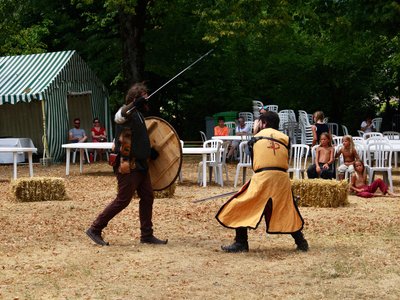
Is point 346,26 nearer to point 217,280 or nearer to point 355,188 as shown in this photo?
point 355,188

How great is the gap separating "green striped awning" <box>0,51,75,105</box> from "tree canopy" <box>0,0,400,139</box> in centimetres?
188

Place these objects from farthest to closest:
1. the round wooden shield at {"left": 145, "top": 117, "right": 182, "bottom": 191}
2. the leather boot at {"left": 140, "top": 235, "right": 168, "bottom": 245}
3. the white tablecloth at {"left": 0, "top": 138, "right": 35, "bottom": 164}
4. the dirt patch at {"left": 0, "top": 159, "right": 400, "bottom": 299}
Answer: the white tablecloth at {"left": 0, "top": 138, "right": 35, "bottom": 164} → the round wooden shield at {"left": 145, "top": 117, "right": 182, "bottom": 191} → the leather boot at {"left": 140, "top": 235, "right": 168, "bottom": 245} → the dirt patch at {"left": 0, "top": 159, "right": 400, "bottom": 299}

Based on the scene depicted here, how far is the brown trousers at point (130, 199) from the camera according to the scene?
10203 millimetres

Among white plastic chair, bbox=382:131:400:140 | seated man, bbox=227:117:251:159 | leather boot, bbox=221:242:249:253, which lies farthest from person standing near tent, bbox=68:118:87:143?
leather boot, bbox=221:242:249:253

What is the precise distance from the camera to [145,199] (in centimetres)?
1042

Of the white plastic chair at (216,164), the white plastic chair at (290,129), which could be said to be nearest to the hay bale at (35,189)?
the white plastic chair at (216,164)

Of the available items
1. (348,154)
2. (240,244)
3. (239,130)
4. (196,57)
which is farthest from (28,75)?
(240,244)

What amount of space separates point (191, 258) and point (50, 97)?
16.3 metres

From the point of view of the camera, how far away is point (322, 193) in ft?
45.7

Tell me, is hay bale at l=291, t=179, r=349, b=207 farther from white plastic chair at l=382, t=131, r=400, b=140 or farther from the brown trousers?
white plastic chair at l=382, t=131, r=400, b=140

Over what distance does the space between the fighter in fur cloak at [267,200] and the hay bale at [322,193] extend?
13.6ft

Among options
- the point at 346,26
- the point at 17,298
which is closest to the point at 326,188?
the point at 17,298

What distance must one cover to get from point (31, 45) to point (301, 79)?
8207mm

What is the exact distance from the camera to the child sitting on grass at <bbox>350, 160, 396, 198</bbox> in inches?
615
